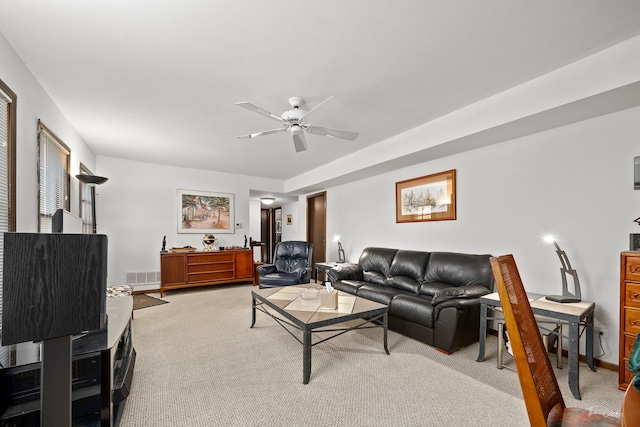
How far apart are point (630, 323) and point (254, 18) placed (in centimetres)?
331

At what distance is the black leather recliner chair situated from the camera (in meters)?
4.63

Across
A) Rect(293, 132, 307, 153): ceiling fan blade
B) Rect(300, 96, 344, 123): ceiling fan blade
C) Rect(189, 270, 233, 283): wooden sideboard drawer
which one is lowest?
Rect(189, 270, 233, 283): wooden sideboard drawer

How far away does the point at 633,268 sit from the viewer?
203cm

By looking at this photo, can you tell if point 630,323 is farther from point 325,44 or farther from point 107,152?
point 107,152

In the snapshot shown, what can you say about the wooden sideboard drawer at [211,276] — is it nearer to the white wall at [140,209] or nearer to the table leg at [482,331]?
the white wall at [140,209]

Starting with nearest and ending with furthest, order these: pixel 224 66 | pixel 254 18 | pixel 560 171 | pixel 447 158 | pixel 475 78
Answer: pixel 254 18, pixel 224 66, pixel 475 78, pixel 560 171, pixel 447 158

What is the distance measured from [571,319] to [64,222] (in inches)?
171

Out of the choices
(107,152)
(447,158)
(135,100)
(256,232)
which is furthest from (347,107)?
(256,232)

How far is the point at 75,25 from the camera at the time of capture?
185cm

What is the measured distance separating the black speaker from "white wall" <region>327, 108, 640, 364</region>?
12.1 feet

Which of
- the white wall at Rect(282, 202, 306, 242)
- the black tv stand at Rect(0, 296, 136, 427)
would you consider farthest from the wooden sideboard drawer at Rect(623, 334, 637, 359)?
the white wall at Rect(282, 202, 306, 242)

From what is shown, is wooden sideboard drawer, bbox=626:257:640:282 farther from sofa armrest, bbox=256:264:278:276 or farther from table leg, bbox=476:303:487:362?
sofa armrest, bbox=256:264:278:276

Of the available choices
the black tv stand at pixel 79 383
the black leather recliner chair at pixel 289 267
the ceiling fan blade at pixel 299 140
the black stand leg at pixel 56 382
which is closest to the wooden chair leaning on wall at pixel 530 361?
the black stand leg at pixel 56 382

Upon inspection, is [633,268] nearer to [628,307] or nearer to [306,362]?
[628,307]
